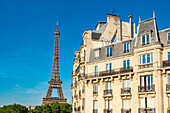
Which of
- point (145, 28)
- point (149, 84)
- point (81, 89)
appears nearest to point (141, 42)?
point (145, 28)

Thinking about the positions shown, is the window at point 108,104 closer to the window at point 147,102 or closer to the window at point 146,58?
the window at point 147,102

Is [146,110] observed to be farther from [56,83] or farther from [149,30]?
[56,83]

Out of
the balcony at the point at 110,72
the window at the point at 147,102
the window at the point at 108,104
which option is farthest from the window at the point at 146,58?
the window at the point at 108,104

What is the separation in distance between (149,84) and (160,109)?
308 cm

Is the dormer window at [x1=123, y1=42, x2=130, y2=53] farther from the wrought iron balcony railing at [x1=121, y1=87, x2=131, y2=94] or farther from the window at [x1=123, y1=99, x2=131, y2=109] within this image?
the window at [x1=123, y1=99, x2=131, y2=109]

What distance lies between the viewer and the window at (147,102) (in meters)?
28.5

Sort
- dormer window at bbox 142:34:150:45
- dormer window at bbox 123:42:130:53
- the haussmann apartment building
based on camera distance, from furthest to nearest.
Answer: dormer window at bbox 123:42:130:53
dormer window at bbox 142:34:150:45
the haussmann apartment building

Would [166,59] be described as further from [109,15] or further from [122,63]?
[109,15]

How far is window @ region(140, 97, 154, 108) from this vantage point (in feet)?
93.5

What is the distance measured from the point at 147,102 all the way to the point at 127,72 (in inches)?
179

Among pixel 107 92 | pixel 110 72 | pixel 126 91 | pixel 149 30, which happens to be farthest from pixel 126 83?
pixel 149 30

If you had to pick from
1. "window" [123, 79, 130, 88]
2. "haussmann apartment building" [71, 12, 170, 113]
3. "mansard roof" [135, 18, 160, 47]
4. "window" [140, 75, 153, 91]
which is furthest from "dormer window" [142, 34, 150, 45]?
"window" [123, 79, 130, 88]

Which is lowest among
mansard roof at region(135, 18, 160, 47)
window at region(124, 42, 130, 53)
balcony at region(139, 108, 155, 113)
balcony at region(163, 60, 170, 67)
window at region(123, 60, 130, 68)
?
balcony at region(139, 108, 155, 113)

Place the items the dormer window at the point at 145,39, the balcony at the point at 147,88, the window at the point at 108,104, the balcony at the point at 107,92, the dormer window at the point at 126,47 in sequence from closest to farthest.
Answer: the balcony at the point at 147,88, the dormer window at the point at 145,39, the window at the point at 108,104, the balcony at the point at 107,92, the dormer window at the point at 126,47
